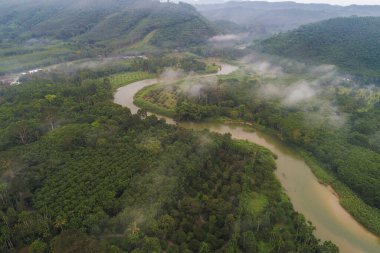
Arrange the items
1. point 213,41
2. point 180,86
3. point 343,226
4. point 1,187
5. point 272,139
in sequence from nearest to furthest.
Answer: point 1,187 → point 343,226 → point 272,139 → point 180,86 → point 213,41

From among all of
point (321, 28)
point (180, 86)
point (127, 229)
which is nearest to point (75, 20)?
point (180, 86)

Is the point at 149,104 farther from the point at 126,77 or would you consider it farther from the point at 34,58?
the point at 34,58

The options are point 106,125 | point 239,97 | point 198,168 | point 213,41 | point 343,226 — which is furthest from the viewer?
point 213,41

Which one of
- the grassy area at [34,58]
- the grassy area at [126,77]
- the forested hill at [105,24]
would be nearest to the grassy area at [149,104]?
the grassy area at [126,77]

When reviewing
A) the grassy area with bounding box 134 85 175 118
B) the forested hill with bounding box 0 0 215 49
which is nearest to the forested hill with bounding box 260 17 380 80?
the forested hill with bounding box 0 0 215 49

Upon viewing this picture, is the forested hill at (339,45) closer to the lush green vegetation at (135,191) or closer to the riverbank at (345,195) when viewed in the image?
the riverbank at (345,195)

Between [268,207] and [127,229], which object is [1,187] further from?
[268,207]

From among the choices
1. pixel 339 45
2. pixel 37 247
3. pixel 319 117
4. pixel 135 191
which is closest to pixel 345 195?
pixel 319 117
